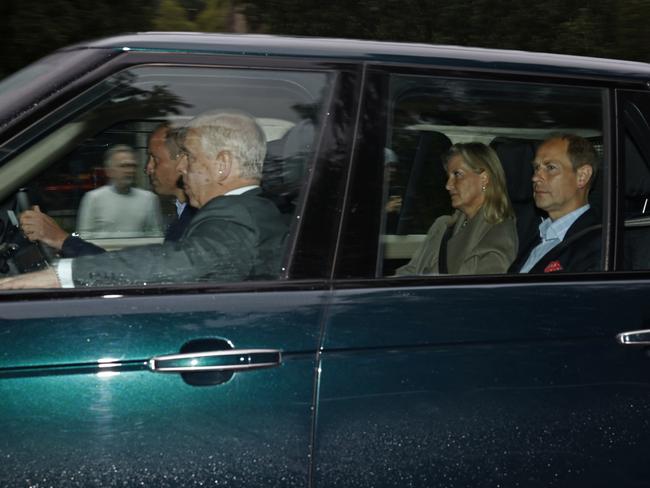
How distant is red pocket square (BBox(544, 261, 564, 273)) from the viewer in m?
3.06

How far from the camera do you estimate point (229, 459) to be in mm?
2502

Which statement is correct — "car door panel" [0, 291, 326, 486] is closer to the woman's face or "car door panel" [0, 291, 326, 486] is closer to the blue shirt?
the blue shirt

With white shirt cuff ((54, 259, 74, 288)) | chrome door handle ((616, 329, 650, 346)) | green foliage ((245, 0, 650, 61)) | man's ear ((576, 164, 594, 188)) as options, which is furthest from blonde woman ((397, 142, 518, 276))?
green foliage ((245, 0, 650, 61))

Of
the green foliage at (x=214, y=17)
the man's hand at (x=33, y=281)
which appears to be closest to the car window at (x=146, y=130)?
the man's hand at (x=33, y=281)

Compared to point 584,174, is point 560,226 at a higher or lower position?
lower

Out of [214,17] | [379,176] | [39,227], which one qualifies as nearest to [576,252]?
[379,176]

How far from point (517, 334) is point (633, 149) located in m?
0.78

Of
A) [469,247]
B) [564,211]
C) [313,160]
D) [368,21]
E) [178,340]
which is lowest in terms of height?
[178,340]

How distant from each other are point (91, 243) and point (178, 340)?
0.47m

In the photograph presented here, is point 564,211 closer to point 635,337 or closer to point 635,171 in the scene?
point 635,171

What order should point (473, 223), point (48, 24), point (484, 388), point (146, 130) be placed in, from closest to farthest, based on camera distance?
point (484, 388), point (146, 130), point (473, 223), point (48, 24)

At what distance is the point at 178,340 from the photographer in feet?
8.25

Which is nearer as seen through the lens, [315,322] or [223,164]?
[315,322]

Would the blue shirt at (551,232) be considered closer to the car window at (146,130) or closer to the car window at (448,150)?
the car window at (448,150)
